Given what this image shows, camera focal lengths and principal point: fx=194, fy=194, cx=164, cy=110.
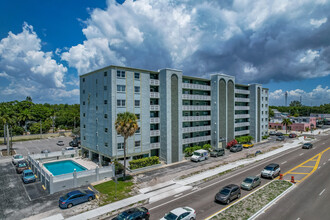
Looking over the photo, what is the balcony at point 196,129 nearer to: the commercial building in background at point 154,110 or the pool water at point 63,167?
the commercial building in background at point 154,110

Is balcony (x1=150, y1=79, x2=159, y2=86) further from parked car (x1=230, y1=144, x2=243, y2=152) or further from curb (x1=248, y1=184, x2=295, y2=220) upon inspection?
curb (x1=248, y1=184, x2=295, y2=220)

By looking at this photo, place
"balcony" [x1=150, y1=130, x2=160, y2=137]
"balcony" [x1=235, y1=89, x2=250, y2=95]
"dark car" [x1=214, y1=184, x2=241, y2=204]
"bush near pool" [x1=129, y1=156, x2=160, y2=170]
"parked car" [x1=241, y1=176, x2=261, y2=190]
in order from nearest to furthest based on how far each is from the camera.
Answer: "dark car" [x1=214, y1=184, x2=241, y2=204] < "parked car" [x1=241, y1=176, x2=261, y2=190] < "bush near pool" [x1=129, y1=156, x2=160, y2=170] < "balcony" [x1=150, y1=130, x2=160, y2=137] < "balcony" [x1=235, y1=89, x2=250, y2=95]

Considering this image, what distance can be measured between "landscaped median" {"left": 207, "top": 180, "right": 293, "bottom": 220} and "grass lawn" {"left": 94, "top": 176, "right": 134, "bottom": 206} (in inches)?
499

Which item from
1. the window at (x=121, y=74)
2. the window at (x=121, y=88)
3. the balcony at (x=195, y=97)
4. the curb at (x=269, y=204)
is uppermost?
the window at (x=121, y=74)

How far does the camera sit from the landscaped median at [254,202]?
2086 centimetres

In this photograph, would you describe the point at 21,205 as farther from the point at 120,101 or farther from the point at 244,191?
the point at 244,191

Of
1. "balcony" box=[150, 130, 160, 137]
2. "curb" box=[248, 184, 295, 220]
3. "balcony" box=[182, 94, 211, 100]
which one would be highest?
"balcony" box=[182, 94, 211, 100]

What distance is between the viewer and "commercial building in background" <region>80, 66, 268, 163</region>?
3859 centimetres

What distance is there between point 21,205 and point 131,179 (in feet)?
49.8

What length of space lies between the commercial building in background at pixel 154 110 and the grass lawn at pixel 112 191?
24.0 feet

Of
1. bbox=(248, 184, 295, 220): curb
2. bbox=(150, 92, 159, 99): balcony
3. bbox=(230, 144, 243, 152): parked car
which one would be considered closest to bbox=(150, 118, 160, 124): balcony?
bbox=(150, 92, 159, 99): balcony

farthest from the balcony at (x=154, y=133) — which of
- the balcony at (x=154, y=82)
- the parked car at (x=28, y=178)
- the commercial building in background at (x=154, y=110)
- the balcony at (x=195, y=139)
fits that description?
the parked car at (x=28, y=178)

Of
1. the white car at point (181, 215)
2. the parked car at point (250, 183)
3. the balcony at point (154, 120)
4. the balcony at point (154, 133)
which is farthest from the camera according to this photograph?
the balcony at point (154, 120)

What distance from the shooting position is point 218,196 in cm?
2400
